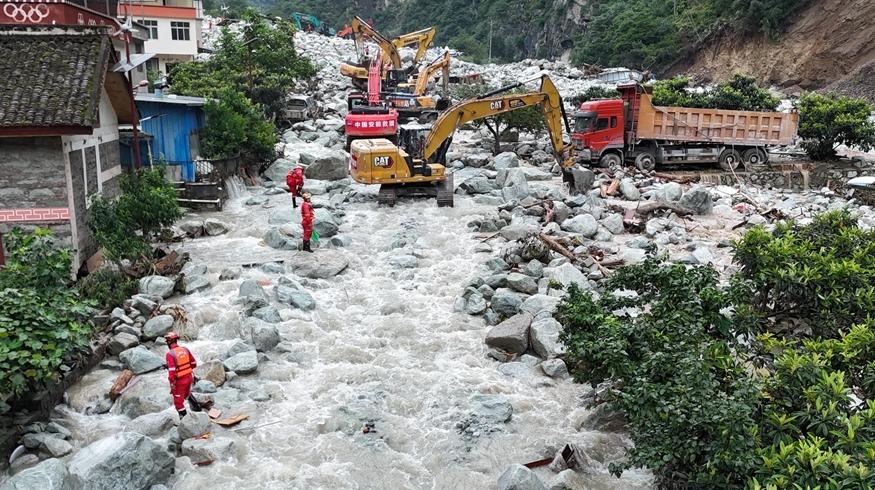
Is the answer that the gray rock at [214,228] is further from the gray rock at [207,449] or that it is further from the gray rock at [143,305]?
the gray rock at [207,449]

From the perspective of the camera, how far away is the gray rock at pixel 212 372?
9297 mm

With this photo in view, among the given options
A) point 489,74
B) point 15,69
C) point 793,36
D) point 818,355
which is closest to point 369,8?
point 489,74

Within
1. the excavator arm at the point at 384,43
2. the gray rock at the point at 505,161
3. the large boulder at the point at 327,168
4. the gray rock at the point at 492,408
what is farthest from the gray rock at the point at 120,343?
the excavator arm at the point at 384,43

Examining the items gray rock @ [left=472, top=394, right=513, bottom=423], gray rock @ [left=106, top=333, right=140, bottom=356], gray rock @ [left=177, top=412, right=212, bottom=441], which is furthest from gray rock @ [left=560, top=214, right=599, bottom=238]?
gray rock @ [left=177, top=412, right=212, bottom=441]

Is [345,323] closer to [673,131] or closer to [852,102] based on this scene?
[673,131]

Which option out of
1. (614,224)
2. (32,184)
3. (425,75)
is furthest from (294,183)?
(425,75)

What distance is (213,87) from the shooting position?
80.0 ft

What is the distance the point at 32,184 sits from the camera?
1151cm

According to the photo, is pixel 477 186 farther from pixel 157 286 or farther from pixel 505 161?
pixel 157 286

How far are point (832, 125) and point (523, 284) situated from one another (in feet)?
54.0

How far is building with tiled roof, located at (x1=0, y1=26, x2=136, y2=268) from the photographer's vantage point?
11016 mm

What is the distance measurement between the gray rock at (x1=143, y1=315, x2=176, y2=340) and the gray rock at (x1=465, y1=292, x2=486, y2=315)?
16.1 feet

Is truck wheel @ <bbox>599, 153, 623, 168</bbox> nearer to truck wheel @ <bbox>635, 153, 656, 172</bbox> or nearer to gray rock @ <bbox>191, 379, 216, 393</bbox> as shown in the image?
truck wheel @ <bbox>635, 153, 656, 172</bbox>

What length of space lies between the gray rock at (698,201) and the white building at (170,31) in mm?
29038
